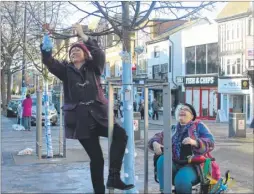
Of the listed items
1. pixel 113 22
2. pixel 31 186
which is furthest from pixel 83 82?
pixel 31 186

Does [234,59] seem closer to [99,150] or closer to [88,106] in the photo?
[99,150]

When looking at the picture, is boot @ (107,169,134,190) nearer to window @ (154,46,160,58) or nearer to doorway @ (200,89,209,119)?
doorway @ (200,89,209,119)

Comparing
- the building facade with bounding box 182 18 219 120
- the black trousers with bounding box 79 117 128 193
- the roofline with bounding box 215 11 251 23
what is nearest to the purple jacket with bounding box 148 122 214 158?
the black trousers with bounding box 79 117 128 193

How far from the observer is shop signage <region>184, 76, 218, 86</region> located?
134ft

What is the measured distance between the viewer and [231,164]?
35.6ft

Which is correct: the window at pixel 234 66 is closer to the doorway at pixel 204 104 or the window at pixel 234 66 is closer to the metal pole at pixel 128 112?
the doorway at pixel 204 104

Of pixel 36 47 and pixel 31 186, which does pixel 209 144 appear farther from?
pixel 36 47

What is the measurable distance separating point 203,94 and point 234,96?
15.1 feet

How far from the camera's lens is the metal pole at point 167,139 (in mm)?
4336

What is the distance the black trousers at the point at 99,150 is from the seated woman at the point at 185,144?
686 millimetres

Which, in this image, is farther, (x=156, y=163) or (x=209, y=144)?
(x=156, y=163)

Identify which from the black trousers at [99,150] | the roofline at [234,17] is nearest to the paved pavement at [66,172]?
the black trousers at [99,150]

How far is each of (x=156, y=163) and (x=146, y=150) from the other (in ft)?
0.64

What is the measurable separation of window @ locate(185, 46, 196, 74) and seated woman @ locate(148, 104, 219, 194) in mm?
39123
